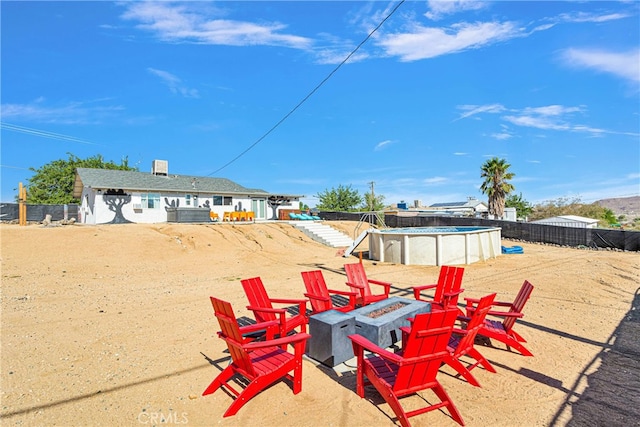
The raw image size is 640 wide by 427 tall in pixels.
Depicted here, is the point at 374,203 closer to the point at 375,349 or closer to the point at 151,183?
the point at 151,183

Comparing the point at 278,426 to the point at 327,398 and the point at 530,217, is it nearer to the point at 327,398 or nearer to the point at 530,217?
→ the point at 327,398

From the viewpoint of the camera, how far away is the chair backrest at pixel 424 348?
9.38ft

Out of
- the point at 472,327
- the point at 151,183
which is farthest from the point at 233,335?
the point at 151,183

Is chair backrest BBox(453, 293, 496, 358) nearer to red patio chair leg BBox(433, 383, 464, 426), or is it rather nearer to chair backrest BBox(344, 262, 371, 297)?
red patio chair leg BBox(433, 383, 464, 426)

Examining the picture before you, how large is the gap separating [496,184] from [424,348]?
32057 millimetres

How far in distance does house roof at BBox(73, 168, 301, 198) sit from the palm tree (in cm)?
1872

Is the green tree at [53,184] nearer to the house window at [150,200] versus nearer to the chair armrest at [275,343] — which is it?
the house window at [150,200]

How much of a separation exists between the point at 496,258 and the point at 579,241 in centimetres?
925

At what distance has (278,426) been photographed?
298 centimetres

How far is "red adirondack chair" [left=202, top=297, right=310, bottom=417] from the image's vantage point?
3.22 meters

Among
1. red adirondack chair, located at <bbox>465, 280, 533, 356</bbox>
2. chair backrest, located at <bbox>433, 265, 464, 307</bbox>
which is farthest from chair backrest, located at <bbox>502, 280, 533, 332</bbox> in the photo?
chair backrest, located at <bbox>433, 265, 464, 307</bbox>

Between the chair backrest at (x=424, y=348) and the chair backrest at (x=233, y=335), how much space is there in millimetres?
1454

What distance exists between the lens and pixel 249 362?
3232 millimetres

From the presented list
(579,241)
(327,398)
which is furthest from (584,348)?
(579,241)
